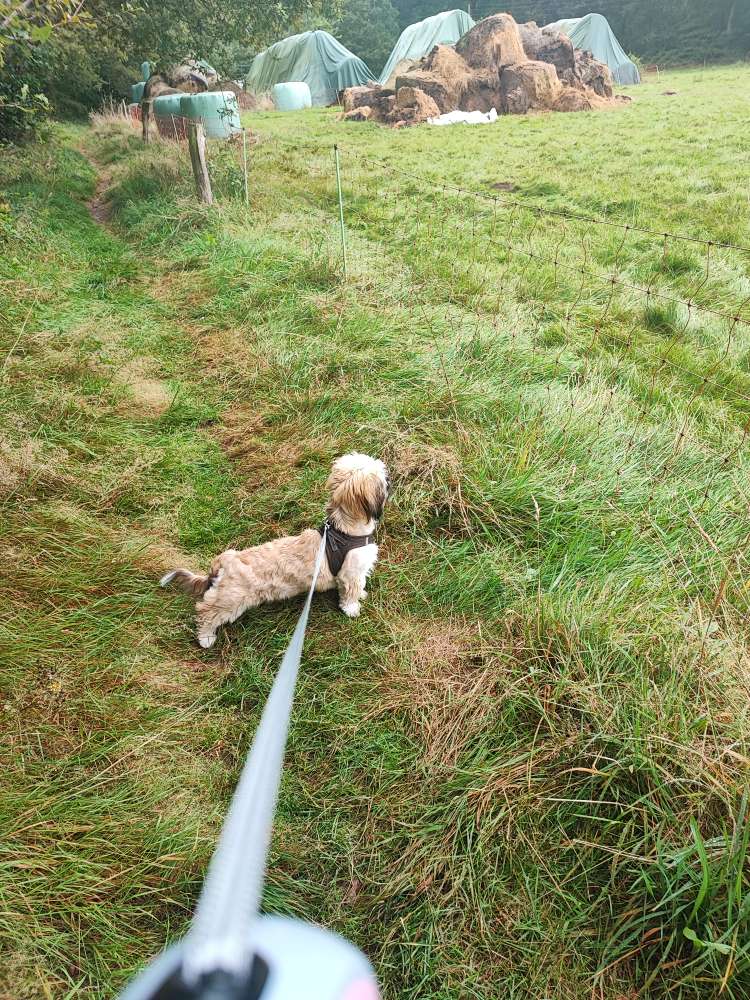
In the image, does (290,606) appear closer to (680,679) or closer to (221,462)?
(221,462)

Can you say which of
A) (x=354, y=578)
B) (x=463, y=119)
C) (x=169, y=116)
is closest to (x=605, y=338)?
(x=354, y=578)

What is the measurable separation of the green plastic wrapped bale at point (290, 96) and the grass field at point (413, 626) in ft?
95.7

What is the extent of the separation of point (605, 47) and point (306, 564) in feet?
122

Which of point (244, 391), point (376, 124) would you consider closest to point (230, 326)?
point (244, 391)

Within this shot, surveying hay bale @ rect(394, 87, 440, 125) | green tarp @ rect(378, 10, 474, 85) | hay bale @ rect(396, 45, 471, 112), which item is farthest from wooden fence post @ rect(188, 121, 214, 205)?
green tarp @ rect(378, 10, 474, 85)

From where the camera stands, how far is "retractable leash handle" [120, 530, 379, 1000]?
636mm

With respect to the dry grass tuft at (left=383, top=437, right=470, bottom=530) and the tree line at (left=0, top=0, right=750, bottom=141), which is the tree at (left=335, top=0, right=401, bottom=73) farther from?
the dry grass tuft at (left=383, top=437, right=470, bottom=530)

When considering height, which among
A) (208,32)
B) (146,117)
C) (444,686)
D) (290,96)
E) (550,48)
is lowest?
(444,686)

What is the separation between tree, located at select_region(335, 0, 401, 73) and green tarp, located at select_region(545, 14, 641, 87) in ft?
51.7

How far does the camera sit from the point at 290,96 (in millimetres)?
28906

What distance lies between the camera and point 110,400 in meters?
4.48

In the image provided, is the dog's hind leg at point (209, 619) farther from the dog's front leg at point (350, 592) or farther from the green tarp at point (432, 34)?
the green tarp at point (432, 34)

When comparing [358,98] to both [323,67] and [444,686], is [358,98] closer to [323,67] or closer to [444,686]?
[323,67]

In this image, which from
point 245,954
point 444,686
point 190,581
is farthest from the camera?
point 190,581
